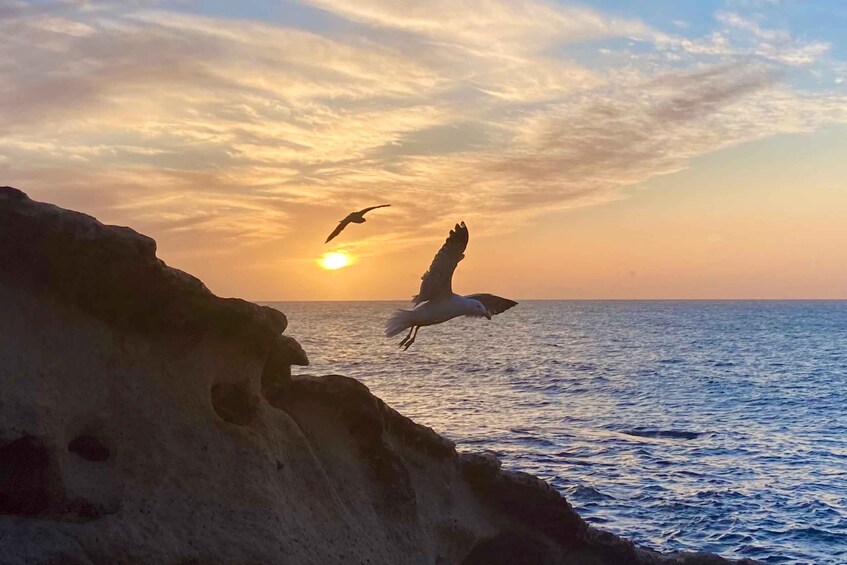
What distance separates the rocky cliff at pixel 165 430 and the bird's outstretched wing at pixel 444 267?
2.21 meters

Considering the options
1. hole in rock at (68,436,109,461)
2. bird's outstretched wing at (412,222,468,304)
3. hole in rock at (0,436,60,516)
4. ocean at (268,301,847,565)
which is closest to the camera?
hole in rock at (0,436,60,516)

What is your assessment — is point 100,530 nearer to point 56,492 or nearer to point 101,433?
point 56,492

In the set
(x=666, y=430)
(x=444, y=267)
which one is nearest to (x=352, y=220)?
(x=444, y=267)

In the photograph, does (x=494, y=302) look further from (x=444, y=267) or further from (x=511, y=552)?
(x=511, y=552)

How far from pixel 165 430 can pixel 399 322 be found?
5335 millimetres

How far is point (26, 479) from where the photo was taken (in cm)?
935

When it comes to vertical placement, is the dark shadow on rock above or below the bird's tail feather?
below

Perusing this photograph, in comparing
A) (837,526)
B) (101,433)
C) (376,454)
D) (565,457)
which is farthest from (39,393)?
(565,457)

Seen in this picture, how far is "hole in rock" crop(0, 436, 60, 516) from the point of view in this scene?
9.30 metres

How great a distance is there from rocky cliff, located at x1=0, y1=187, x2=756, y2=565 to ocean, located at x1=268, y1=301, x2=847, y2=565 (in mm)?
11987

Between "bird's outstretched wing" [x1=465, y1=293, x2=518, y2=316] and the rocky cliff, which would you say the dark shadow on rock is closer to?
the rocky cliff

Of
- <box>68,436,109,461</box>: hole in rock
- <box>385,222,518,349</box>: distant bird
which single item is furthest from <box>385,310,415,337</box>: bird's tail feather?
<box>68,436,109,461</box>: hole in rock

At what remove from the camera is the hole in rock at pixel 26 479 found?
9.30 m

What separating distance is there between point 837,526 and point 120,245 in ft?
69.9
